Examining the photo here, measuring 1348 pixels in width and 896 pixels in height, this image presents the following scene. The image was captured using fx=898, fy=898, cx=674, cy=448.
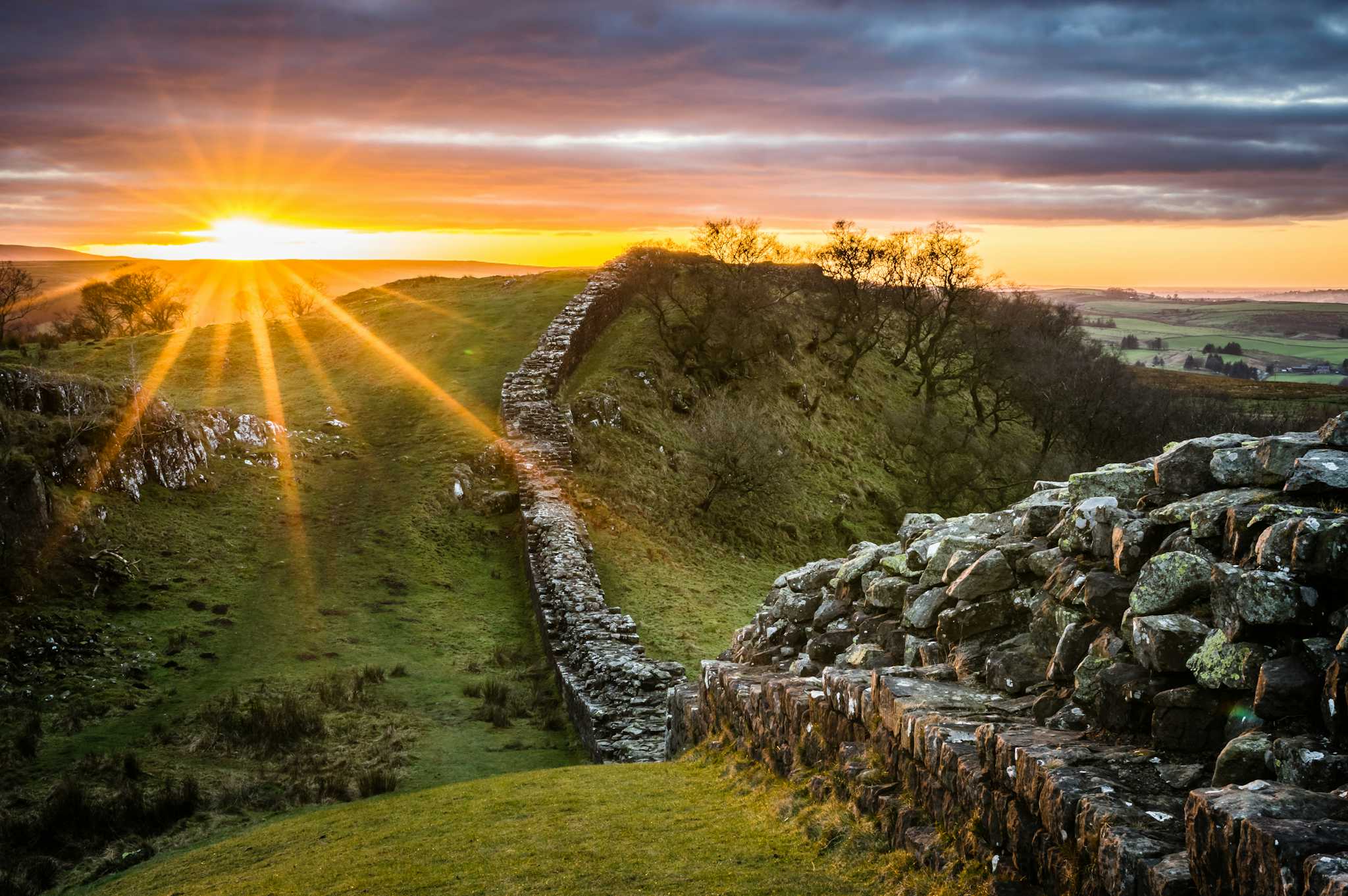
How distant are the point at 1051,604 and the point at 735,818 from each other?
415 cm

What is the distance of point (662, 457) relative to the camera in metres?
40.3

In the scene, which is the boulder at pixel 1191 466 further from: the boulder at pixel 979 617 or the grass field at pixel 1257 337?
the grass field at pixel 1257 337

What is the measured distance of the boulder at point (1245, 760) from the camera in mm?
5633

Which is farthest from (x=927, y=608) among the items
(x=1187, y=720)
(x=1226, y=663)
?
(x=1226, y=663)

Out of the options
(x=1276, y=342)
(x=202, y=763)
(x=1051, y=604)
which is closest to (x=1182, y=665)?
(x=1051, y=604)

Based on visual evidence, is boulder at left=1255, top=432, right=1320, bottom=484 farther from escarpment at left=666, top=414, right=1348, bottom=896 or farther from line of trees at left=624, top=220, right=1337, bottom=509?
line of trees at left=624, top=220, right=1337, bottom=509

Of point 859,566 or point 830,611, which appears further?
point 830,611

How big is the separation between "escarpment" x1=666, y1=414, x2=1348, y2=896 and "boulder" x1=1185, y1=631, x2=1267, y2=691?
1 centimetres

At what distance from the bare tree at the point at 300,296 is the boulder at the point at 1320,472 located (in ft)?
239

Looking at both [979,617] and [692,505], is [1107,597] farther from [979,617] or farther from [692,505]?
[692,505]

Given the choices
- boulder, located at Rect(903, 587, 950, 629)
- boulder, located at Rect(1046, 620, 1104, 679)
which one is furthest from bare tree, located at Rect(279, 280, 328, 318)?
boulder, located at Rect(1046, 620, 1104, 679)

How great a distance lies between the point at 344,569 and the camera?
2569cm

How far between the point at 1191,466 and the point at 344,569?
74.5 ft

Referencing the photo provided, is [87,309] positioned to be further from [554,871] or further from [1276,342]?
[1276,342]
